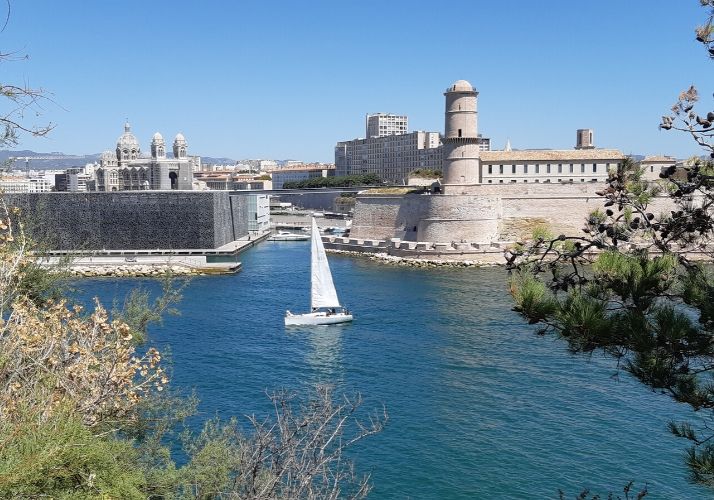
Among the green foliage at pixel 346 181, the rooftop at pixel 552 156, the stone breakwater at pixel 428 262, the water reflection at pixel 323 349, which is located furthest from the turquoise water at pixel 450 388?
the green foliage at pixel 346 181

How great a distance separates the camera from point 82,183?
9119 cm

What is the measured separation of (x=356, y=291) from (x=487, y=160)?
16369 mm

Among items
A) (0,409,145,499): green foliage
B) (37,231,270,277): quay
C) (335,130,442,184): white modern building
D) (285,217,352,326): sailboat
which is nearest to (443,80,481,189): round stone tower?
(37,231,270,277): quay

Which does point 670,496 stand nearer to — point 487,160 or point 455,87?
point 455,87

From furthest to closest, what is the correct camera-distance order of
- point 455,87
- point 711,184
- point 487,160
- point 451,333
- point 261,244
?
1. point 261,244
2. point 487,160
3. point 455,87
4. point 451,333
5. point 711,184

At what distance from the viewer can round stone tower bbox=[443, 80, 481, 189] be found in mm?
32500

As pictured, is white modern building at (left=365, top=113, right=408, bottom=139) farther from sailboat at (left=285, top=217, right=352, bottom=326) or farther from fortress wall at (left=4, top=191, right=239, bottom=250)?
sailboat at (left=285, top=217, right=352, bottom=326)

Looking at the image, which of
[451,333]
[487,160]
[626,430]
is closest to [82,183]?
[487,160]

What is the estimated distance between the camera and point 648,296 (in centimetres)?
396

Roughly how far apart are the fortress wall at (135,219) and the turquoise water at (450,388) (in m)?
11.8

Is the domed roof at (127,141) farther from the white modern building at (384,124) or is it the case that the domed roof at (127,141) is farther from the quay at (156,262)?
the white modern building at (384,124)

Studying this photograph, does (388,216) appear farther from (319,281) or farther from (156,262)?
(319,281)

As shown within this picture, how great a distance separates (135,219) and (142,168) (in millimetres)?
27061

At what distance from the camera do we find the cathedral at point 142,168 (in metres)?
60.6
